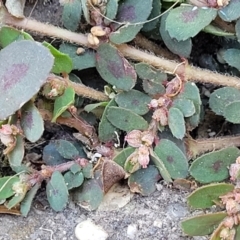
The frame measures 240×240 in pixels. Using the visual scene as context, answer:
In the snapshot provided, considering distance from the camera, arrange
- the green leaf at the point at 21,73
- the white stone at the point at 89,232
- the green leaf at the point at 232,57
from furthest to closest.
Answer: the green leaf at the point at 232,57 → the white stone at the point at 89,232 → the green leaf at the point at 21,73

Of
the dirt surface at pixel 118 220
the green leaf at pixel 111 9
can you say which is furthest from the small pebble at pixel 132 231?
the green leaf at pixel 111 9

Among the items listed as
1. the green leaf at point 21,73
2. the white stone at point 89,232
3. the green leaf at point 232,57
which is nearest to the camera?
the green leaf at point 21,73

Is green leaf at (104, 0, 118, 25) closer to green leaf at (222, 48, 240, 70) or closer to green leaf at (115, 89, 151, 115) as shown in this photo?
green leaf at (115, 89, 151, 115)

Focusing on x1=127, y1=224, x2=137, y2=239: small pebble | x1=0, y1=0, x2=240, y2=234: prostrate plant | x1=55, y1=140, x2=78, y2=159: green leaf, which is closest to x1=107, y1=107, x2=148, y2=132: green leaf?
x1=0, y1=0, x2=240, y2=234: prostrate plant

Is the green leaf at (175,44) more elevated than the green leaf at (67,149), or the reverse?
the green leaf at (175,44)

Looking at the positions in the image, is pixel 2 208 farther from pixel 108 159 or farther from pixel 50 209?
pixel 108 159

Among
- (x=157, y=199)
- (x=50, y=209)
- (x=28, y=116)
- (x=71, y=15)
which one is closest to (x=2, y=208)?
A: (x=50, y=209)

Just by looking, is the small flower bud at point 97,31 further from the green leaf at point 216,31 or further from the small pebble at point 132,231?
the small pebble at point 132,231
